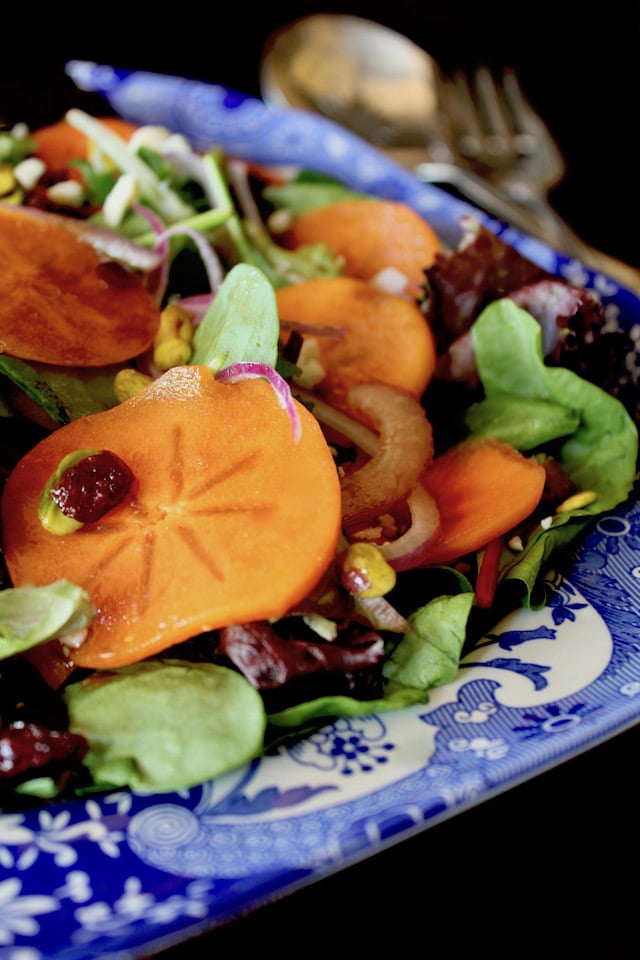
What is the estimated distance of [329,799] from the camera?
3.58 ft

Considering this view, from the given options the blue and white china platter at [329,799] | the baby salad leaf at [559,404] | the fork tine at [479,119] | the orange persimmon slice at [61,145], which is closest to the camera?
the blue and white china platter at [329,799]

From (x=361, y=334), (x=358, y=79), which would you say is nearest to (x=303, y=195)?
(x=361, y=334)

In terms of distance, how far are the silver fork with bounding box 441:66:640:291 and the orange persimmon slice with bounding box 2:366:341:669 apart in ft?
5.42

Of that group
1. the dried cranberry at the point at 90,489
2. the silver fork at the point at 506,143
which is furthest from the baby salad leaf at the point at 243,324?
the silver fork at the point at 506,143

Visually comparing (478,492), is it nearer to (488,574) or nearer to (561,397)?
(488,574)

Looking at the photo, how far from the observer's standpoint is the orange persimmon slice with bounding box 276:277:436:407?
1824 millimetres

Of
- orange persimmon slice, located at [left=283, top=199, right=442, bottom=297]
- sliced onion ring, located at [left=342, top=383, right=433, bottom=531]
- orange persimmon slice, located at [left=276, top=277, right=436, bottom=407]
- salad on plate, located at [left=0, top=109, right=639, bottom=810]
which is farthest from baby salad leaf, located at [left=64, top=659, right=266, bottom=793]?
orange persimmon slice, located at [left=283, top=199, right=442, bottom=297]

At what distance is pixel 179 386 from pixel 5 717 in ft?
1.79

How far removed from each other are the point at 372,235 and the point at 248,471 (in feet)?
3.95

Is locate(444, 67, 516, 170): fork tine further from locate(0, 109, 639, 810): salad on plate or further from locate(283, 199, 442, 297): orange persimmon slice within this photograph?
locate(0, 109, 639, 810): salad on plate

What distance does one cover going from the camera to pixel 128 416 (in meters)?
1.41

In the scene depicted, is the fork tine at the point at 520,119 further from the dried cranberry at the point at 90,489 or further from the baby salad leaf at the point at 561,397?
the dried cranberry at the point at 90,489

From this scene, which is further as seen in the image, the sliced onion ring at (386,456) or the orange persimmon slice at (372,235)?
the orange persimmon slice at (372,235)

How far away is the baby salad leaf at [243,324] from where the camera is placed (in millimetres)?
1463
